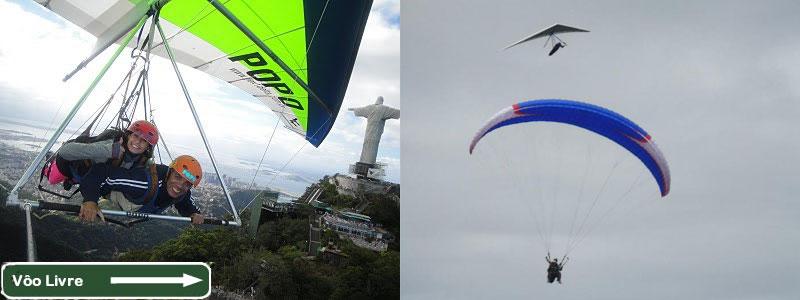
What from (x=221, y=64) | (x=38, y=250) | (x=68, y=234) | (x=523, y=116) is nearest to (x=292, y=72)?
(x=221, y=64)

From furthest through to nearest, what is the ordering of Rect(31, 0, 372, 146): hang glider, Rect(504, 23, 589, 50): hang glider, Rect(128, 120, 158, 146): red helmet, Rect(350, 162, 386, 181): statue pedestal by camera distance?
Rect(350, 162, 386, 181): statue pedestal < Rect(504, 23, 589, 50): hang glider < Rect(31, 0, 372, 146): hang glider < Rect(128, 120, 158, 146): red helmet

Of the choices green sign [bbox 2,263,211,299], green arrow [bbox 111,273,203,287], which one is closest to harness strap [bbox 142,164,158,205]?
green sign [bbox 2,263,211,299]

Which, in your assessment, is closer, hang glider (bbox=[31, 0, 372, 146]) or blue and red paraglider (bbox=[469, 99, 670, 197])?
hang glider (bbox=[31, 0, 372, 146])

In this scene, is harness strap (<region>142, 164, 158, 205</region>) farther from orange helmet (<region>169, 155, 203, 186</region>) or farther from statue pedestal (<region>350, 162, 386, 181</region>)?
statue pedestal (<region>350, 162, 386, 181</region>)

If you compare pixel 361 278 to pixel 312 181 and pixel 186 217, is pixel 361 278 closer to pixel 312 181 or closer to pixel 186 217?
pixel 312 181

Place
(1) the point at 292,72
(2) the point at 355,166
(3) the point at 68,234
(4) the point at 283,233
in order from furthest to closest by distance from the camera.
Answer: (2) the point at 355,166 < (4) the point at 283,233 < (3) the point at 68,234 < (1) the point at 292,72

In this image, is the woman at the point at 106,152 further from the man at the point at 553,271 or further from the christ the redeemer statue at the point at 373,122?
the man at the point at 553,271

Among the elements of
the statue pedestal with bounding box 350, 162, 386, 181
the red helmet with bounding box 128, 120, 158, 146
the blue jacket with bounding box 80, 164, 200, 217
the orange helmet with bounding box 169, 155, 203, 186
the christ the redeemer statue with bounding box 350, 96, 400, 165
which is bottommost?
the blue jacket with bounding box 80, 164, 200, 217
